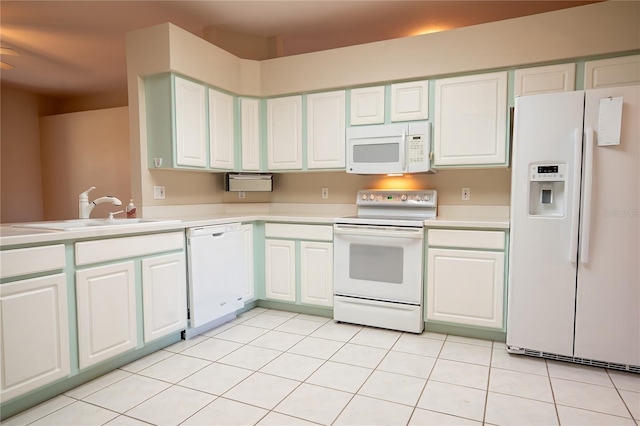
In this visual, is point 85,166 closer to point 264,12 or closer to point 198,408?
point 264,12

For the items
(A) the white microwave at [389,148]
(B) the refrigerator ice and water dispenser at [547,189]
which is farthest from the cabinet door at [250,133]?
(B) the refrigerator ice and water dispenser at [547,189]

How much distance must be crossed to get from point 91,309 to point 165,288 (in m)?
0.53

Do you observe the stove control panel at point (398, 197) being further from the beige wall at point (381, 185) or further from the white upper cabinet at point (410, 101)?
the white upper cabinet at point (410, 101)

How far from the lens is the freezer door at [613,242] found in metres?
2.20

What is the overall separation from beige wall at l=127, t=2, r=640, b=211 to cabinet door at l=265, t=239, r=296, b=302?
31.2 inches

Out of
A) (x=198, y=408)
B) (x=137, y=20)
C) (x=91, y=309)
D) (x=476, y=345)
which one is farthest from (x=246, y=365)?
(x=137, y=20)

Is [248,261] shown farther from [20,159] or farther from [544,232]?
[20,159]

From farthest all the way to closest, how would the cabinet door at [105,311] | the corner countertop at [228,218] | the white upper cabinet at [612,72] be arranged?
the white upper cabinet at [612,72], the cabinet door at [105,311], the corner countertop at [228,218]

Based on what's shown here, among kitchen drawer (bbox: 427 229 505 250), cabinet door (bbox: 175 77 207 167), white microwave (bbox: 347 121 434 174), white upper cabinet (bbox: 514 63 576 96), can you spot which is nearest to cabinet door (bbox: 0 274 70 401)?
cabinet door (bbox: 175 77 207 167)

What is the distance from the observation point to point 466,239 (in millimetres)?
2768

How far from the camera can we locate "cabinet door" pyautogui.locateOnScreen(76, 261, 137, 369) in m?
2.07

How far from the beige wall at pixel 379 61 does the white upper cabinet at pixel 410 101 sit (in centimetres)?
9

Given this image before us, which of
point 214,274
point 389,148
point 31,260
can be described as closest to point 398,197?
point 389,148

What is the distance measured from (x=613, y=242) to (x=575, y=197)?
13.6 inches
